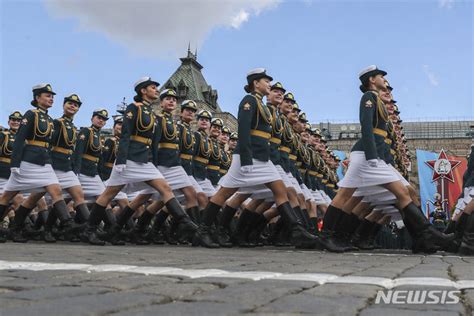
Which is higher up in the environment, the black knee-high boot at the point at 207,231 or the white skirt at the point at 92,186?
the white skirt at the point at 92,186

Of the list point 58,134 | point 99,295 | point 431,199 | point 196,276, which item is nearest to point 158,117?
point 58,134

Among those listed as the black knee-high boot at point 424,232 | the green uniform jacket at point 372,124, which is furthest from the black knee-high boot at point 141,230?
the black knee-high boot at point 424,232

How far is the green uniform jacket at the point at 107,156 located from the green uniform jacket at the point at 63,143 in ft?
6.97

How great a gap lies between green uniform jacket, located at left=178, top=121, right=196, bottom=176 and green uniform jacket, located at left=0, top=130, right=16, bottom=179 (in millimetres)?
3174

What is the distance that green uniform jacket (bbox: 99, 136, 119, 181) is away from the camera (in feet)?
39.2

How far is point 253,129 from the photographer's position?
7.77 m

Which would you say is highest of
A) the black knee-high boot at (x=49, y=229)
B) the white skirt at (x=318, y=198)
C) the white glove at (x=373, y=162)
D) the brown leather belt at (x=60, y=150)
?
the brown leather belt at (x=60, y=150)

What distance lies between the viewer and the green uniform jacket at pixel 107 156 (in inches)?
471

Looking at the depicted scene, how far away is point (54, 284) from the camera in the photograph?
271 cm

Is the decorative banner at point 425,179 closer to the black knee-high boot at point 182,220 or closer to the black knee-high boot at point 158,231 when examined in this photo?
the black knee-high boot at point 158,231

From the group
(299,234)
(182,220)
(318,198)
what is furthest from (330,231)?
(318,198)

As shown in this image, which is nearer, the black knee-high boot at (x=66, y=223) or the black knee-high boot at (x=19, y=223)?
the black knee-high boot at (x=66, y=223)

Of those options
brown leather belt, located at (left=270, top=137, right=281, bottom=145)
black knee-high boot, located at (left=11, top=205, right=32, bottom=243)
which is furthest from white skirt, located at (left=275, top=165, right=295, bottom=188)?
black knee-high boot, located at (left=11, top=205, right=32, bottom=243)

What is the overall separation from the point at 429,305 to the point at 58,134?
820 centimetres
